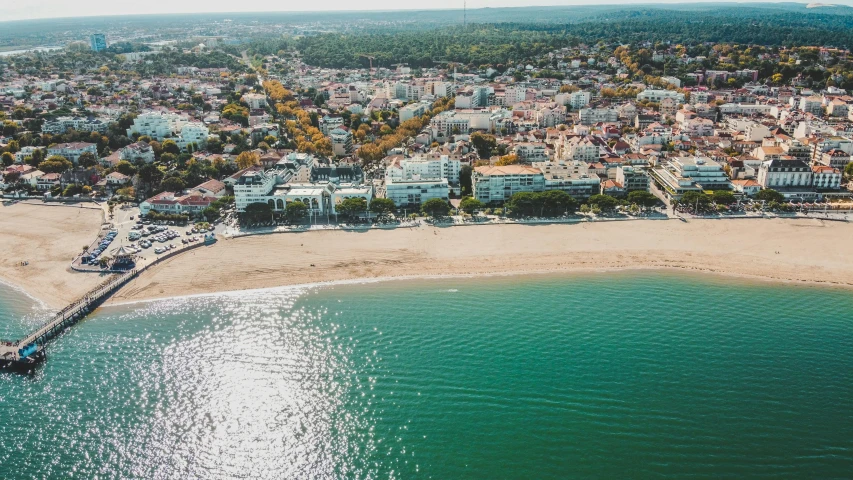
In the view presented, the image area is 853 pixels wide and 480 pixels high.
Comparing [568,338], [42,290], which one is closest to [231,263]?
[42,290]

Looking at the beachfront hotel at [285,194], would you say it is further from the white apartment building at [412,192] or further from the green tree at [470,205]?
the green tree at [470,205]

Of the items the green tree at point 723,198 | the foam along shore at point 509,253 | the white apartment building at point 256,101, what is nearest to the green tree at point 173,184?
the foam along shore at point 509,253

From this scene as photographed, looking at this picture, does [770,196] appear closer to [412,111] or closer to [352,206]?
[352,206]

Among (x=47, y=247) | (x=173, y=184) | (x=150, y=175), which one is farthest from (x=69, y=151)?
(x=47, y=247)

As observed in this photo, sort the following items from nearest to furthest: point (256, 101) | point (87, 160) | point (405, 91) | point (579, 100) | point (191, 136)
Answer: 1. point (87, 160)
2. point (191, 136)
3. point (579, 100)
4. point (256, 101)
5. point (405, 91)

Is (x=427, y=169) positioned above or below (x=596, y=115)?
below

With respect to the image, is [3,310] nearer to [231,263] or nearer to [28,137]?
[231,263]
